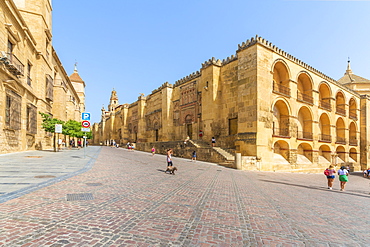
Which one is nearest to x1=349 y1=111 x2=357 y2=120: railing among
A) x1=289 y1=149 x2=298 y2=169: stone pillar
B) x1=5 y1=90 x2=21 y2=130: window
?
x1=289 y1=149 x2=298 y2=169: stone pillar

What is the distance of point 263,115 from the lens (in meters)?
18.0

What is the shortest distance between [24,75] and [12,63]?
8.80 ft

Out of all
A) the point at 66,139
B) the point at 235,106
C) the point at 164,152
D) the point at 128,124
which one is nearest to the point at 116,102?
the point at 128,124

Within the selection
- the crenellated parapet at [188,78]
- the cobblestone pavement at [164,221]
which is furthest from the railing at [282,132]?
the cobblestone pavement at [164,221]

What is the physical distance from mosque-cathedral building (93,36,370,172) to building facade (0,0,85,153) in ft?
47.0

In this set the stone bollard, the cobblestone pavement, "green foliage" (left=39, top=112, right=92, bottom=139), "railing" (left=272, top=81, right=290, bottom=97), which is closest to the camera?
the cobblestone pavement

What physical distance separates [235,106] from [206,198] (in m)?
16.8

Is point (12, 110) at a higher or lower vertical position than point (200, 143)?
higher

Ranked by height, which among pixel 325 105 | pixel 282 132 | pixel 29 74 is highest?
pixel 29 74

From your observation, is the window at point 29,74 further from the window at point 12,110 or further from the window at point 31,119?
the window at point 12,110

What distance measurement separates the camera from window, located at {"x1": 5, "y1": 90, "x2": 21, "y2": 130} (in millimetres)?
14219

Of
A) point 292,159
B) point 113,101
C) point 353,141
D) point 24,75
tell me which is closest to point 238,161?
point 292,159

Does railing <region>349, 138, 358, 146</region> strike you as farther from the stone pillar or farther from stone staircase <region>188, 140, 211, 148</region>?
stone staircase <region>188, 140, 211, 148</region>

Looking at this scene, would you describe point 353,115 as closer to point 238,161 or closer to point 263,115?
point 263,115
